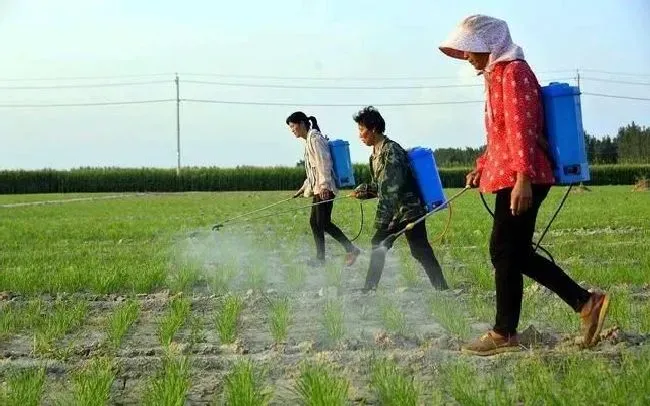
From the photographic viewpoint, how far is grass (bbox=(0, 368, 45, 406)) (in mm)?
3350

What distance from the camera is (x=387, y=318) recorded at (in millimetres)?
5164

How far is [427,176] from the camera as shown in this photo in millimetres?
6266

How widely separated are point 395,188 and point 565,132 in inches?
91.2

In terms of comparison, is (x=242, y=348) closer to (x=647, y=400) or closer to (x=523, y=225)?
(x=523, y=225)

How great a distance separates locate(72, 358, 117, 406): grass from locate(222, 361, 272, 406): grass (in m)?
0.48

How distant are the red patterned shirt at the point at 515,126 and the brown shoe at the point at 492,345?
721 mm

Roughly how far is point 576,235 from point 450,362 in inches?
343

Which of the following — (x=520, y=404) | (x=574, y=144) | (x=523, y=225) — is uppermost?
(x=574, y=144)

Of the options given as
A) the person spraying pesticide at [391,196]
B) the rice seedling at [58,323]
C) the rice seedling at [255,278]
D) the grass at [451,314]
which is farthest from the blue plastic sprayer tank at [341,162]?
the rice seedling at [58,323]

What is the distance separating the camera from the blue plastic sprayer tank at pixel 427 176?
20.5 feet

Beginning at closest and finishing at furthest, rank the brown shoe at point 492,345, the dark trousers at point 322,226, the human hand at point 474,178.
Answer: the brown shoe at point 492,345 → the human hand at point 474,178 → the dark trousers at point 322,226

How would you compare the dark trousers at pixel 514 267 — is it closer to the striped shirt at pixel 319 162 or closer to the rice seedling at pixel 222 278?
the rice seedling at pixel 222 278

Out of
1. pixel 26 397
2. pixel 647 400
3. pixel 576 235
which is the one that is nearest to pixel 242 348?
pixel 26 397

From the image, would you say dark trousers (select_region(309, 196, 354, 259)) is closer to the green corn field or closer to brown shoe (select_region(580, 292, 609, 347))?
brown shoe (select_region(580, 292, 609, 347))
